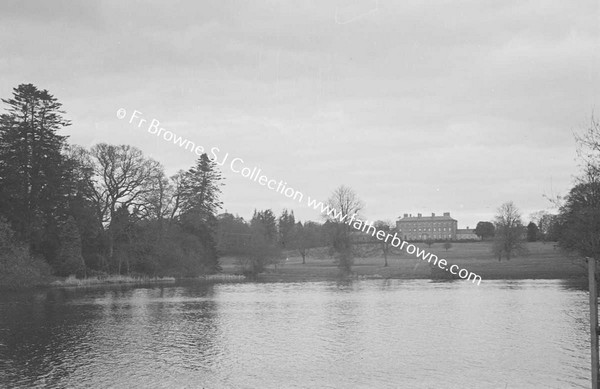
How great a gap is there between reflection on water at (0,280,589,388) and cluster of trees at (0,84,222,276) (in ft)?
59.8

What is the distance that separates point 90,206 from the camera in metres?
68.4

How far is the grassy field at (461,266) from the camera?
7438cm

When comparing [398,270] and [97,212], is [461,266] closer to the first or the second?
[398,270]

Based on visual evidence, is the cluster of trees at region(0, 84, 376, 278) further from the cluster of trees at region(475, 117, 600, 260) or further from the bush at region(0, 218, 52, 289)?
the cluster of trees at region(475, 117, 600, 260)

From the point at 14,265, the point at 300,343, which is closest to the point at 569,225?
the point at 300,343

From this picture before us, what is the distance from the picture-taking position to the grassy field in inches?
2928

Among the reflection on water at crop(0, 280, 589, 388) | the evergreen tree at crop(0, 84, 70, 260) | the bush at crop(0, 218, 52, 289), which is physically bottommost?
the reflection on water at crop(0, 280, 589, 388)

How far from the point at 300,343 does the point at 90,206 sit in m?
49.7

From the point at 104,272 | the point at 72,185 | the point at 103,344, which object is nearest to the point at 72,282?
the point at 104,272

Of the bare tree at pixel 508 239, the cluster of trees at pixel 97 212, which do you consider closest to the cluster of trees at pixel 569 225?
the bare tree at pixel 508 239

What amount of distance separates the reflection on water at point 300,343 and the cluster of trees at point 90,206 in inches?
718

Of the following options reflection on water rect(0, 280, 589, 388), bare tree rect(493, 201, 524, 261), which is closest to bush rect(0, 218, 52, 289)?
reflection on water rect(0, 280, 589, 388)

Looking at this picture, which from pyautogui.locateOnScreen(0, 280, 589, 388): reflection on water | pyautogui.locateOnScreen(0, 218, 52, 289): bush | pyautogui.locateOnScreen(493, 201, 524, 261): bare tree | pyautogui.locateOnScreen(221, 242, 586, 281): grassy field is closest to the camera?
pyautogui.locateOnScreen(0, 280, 589, 388): reflection on water

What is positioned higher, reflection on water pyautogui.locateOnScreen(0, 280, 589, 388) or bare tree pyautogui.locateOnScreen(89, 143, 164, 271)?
bare tree pyautogui.locateOnScreen(89, 143, 164, 271)
